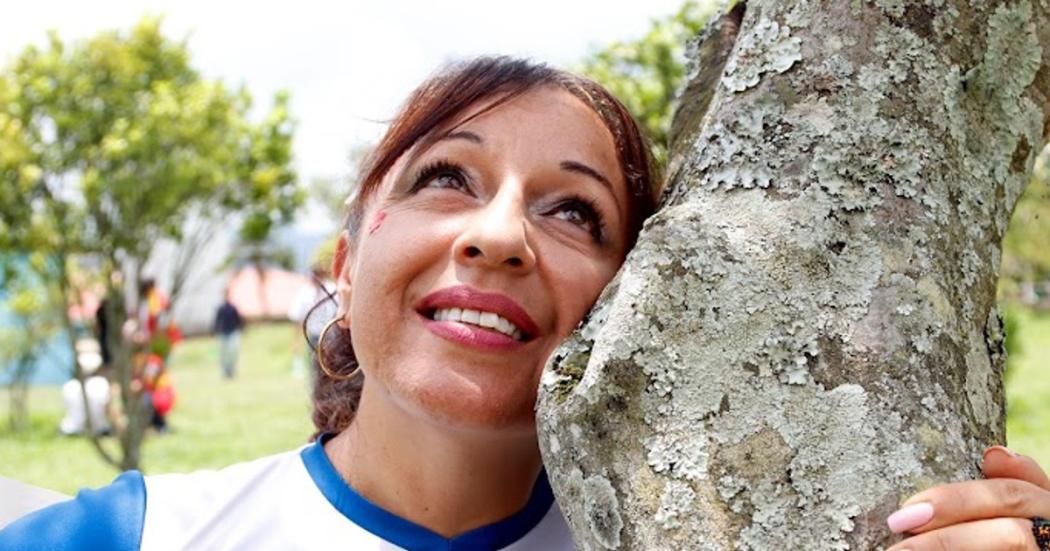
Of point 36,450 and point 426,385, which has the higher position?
point 426,385

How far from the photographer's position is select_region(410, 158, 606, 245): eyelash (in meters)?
1.85

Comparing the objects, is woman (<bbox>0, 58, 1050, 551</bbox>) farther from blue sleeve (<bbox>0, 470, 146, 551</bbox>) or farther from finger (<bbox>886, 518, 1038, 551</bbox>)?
finger (<bbox>886, 518, 1038, 551</bbox>)

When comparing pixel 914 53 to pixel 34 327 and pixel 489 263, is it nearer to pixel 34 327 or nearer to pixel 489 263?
pixel 489 263

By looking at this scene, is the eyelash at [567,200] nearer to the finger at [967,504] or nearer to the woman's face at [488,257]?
the woman's face at [488,257]

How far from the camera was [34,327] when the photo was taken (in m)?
11.6

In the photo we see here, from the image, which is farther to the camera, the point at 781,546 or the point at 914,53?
the point at 914,53

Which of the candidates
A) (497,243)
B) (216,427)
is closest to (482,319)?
(497,243)

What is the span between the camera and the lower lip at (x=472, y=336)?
5.46 ft

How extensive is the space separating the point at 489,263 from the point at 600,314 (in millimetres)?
202

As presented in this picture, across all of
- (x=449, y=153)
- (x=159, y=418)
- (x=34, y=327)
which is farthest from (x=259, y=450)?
(x=449, y=153)

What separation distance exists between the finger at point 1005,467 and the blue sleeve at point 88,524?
4.34 feet

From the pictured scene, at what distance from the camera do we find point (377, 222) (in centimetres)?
190

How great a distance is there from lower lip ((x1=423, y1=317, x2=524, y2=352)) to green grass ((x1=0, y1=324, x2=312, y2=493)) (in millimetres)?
3978

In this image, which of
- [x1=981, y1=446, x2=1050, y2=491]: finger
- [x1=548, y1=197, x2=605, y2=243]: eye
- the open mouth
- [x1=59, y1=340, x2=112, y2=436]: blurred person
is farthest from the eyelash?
[x1=59, y1=340, x2=112, y2=436]: blurred person
